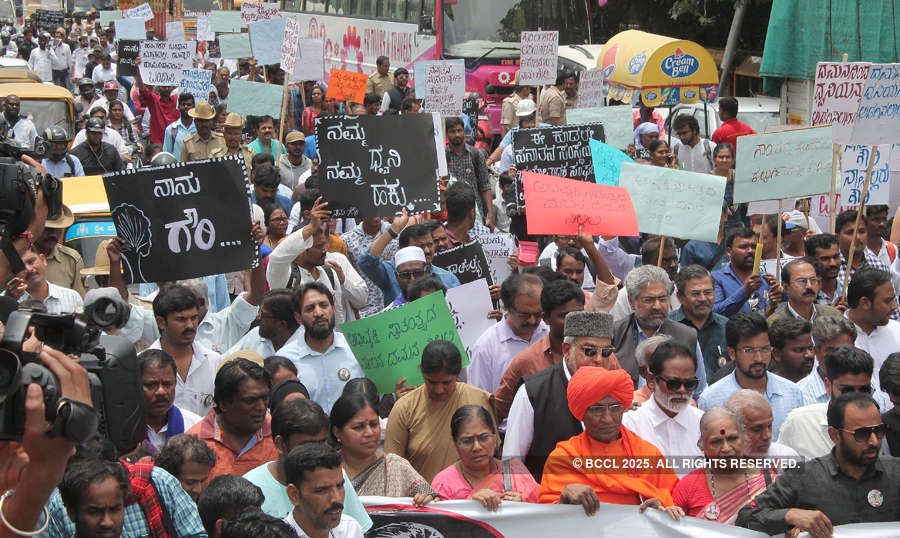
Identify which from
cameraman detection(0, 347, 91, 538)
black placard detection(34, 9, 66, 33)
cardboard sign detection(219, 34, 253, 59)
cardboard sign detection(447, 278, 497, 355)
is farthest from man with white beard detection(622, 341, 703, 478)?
black placard detection(34, 9, 66, 33)

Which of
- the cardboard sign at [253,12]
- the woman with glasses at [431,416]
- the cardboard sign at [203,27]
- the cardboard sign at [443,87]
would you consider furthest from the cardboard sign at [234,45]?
the woman with glasses at [431,416]

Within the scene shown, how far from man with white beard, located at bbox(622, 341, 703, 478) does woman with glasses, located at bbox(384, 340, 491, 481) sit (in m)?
0.87

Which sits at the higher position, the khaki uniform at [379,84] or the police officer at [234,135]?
the police officer at [234,135]

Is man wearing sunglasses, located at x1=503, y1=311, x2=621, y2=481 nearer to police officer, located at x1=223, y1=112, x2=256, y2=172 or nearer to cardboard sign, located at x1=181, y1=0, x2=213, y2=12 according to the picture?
police officer, located at x1=223, y1=112, x2=256, y2=172

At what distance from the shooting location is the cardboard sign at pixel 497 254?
8898mm

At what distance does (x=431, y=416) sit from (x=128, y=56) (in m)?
16.8

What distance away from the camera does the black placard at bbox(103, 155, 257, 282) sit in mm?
6984

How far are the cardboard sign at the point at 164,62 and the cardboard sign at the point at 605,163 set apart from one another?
8577mm

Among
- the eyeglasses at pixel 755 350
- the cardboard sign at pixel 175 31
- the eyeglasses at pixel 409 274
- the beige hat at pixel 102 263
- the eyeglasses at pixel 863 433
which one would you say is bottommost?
the eyeglasses at pixel 755 350

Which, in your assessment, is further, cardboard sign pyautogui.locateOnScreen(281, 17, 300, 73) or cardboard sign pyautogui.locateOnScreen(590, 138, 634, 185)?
cardboard sign pyautogui.locateOnScreen(281, 17, 300, 73)

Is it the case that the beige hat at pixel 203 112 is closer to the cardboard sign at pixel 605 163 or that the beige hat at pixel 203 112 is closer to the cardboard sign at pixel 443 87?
the cardboard sign at pixel 443 87

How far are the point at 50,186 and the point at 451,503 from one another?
2021mm

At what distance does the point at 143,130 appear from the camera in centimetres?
1902

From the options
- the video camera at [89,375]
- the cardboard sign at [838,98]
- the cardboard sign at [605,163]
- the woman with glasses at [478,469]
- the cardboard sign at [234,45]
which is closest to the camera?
the video camera at [89,375]
